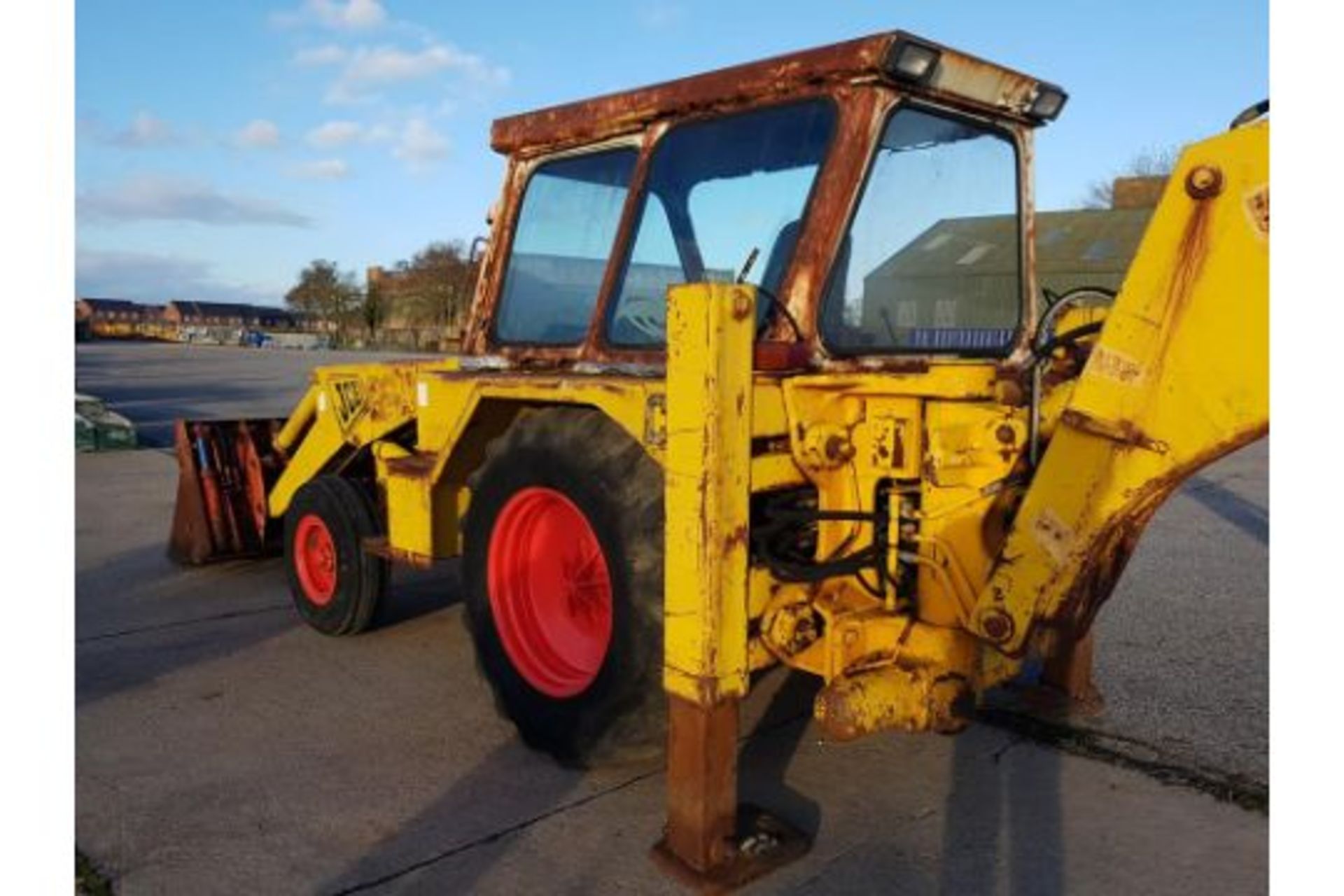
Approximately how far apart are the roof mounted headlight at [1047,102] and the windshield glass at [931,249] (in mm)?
138

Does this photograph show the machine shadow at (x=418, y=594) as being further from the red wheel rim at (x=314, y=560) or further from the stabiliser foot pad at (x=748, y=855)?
the stabiliser foot pad at (x=748, y=855)

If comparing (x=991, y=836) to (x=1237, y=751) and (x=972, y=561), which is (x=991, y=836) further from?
(x=1237, y=751)

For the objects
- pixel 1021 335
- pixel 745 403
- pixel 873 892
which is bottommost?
pixel 873 892

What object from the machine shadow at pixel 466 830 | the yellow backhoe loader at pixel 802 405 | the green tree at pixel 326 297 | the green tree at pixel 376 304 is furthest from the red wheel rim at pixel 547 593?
the green tree at pixel 326 297

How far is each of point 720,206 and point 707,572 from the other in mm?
1443

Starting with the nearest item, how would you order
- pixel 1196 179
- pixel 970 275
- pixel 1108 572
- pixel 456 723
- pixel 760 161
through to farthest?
pixel 1196 179 < pixel 1108 572 < pixel 760 161 < pixel 970 275 < pixel 456 723

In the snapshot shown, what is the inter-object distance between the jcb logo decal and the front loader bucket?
1.26 m

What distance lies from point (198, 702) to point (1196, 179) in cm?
406

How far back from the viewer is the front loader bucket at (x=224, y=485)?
6.24 m

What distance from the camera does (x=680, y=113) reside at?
3.61 meters

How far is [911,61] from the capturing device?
3.12 meters

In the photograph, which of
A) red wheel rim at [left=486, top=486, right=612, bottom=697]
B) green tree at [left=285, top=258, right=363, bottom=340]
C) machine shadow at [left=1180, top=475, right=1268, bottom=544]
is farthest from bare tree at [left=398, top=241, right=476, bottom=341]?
green tree at [left=285, top=258, right=363, bottom=340]

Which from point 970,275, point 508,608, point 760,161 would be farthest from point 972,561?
point 508,608

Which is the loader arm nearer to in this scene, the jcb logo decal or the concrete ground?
the concrete ground
